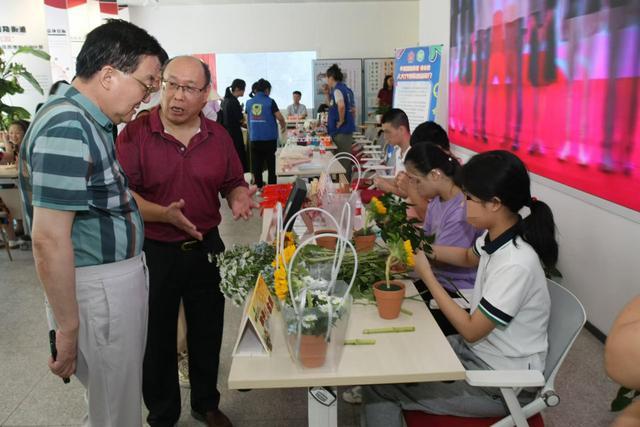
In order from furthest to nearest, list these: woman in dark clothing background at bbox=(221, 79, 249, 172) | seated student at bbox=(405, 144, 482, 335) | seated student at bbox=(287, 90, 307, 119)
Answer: seated student at bbox=(287, 90, 307, 119), woman in dark clothing background at bbox=(221, 79, 249, 172), seated student at bbox=(405, 144, 482, 335)

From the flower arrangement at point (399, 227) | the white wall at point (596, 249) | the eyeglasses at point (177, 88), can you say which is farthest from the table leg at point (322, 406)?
the white wall at point (596, 249)

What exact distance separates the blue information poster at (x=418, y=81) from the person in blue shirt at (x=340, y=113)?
2.59 feet

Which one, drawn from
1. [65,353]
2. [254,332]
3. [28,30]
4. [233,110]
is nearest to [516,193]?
[254,332]

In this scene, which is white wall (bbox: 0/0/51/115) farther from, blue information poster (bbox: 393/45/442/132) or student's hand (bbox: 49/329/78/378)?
student's hand (bbox: 49/329/78/378)

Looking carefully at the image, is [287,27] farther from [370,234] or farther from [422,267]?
[422,267]

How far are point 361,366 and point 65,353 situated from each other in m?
0.79

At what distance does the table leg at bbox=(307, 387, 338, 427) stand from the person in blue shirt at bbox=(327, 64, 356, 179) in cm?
560

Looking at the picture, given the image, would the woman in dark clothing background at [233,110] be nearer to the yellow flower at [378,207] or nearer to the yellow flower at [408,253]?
the yellow flower at [378,207]

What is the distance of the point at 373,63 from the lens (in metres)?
10.4

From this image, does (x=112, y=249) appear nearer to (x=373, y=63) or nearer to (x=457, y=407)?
(x=457, y=407)

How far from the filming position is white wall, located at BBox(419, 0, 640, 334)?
2709mm

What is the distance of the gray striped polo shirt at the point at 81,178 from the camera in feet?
4.02

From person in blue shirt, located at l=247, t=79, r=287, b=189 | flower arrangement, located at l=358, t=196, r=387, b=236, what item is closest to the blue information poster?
person in blue shirt, located at l=247, t=79, r=287, b=189

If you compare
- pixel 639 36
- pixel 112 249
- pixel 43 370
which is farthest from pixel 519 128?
pixel 43 370
